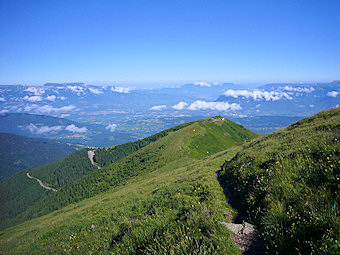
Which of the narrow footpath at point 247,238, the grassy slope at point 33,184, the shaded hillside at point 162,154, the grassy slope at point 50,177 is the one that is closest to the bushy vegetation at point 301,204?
the narrow footpath at point 247,238

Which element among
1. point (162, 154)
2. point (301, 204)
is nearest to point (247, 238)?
point (301, 204)

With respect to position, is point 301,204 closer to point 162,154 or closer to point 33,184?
point 162,154

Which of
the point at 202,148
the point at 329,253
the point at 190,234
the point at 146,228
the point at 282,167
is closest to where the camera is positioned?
the point at 329,253

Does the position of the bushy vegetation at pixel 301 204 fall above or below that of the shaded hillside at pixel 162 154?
above

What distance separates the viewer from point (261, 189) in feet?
21.9

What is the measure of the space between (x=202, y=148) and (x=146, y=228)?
78.7m

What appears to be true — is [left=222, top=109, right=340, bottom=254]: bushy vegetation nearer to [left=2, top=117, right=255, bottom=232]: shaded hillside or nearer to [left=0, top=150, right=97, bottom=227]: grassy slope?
[left=2, top=117, right=255, bottom=232]: shaded hillside

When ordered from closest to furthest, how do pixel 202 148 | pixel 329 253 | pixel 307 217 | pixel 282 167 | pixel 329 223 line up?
pixel 329 253 < pixel 329 223 < pixel 307 217 < pixel 282 167 < pixel 202 148

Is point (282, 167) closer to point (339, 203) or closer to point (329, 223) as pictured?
point (339, 203)

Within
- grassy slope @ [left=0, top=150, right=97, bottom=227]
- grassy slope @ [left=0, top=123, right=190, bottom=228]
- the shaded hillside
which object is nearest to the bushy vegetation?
the shaded hillside

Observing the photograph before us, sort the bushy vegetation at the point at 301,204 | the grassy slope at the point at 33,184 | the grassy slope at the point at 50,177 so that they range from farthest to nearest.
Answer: the grassy slope at the point at 33,184 → the grassy slope at the point at 50,177 → the bushy vegetation at the point at 301,204

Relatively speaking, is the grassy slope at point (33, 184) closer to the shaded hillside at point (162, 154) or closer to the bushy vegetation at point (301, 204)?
the shaded hillside at point (162, 154)

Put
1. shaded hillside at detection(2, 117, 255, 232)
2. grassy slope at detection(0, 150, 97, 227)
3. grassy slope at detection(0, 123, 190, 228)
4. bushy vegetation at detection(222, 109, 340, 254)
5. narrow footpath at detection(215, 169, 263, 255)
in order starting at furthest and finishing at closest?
grassy slope at detection(0, 150, 97, 227) < grassy slope at detection(0, 123, 190, 228) < shaded hillside at detection(2, 117, 255, 232) < narrow footpath at detection(215, 169, 263, 255) < bushy vegetation at detection(222, 109, 340, 254)

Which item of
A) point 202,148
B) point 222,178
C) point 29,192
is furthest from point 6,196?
point 222,178
